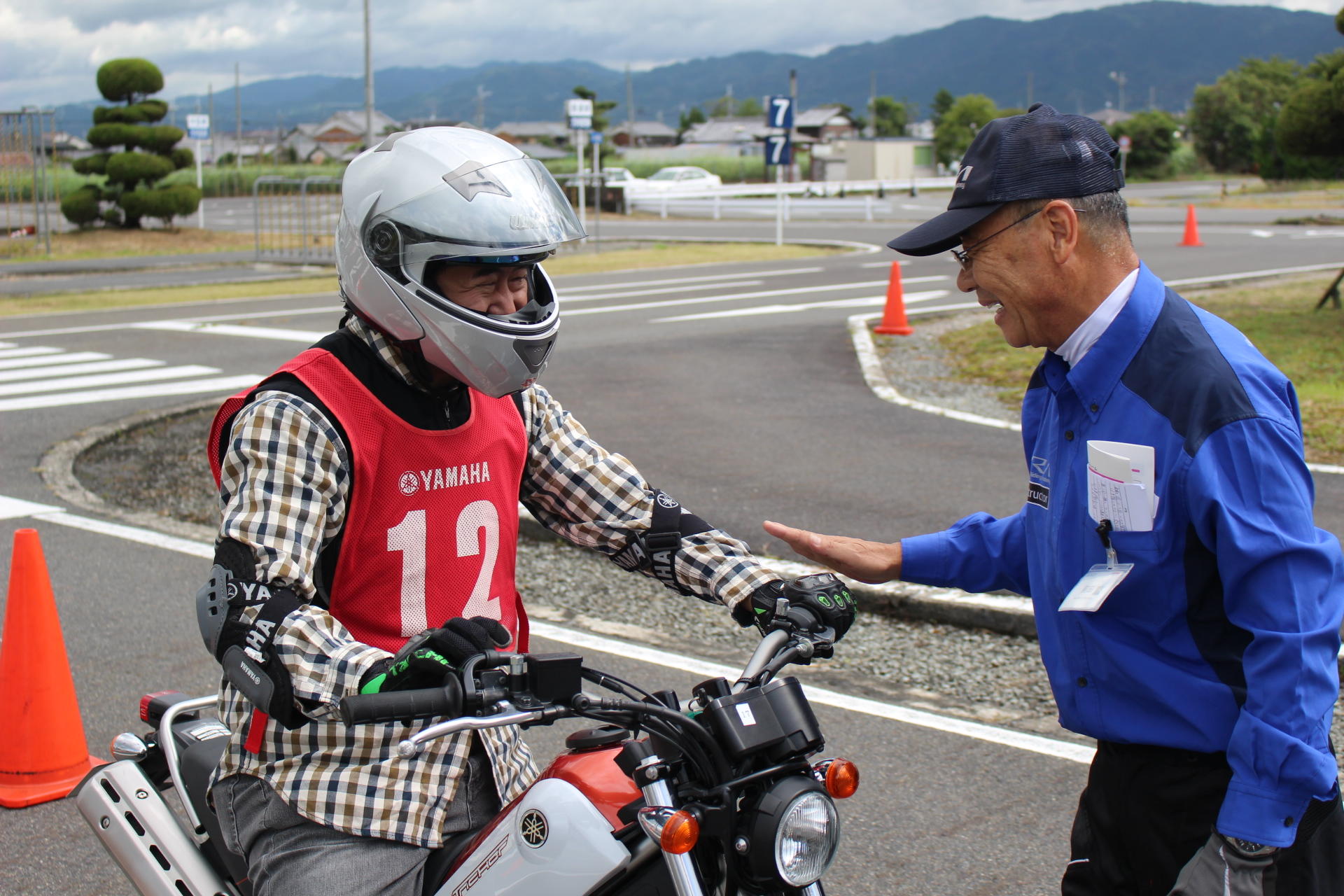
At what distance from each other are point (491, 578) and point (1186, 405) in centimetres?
134

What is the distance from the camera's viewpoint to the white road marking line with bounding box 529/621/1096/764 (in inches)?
177

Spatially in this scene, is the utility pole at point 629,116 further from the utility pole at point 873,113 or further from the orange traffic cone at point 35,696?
the orange traffic cone at point 35,696

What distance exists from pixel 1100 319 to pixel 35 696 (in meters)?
A: 3.76

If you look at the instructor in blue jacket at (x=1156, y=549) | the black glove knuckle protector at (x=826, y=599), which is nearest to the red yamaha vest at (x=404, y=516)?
the black glove knuckle protector at (x=826, y=599)

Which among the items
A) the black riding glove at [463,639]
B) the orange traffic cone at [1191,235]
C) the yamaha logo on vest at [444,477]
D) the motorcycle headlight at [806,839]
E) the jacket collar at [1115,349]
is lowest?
the motorcycle headlight at [806,839]

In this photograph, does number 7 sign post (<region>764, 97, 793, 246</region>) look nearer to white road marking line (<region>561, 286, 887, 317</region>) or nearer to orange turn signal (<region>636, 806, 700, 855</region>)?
white road marking line (<region>561, 286, 887, 317</region>)

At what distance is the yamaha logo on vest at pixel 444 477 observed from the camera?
2.43 m

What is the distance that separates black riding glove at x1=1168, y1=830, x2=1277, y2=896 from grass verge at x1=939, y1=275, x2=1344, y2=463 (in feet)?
24.3

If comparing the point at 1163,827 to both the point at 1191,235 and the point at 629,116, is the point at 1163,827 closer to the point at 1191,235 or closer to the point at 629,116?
the point at 1191,235

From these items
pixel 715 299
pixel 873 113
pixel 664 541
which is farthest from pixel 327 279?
pixel 873 113

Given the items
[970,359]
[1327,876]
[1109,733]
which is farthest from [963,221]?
[970,359]

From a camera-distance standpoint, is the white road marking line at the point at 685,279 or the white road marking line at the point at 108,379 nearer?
the white road marking line at the point at 108,379

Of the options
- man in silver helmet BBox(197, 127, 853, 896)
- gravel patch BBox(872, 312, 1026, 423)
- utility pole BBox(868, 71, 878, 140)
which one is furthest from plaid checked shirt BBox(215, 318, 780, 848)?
utility pole BBox(868, 71, 878, 140)

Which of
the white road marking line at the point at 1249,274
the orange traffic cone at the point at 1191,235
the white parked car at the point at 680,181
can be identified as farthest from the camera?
the white parked car at the point at 680,181
